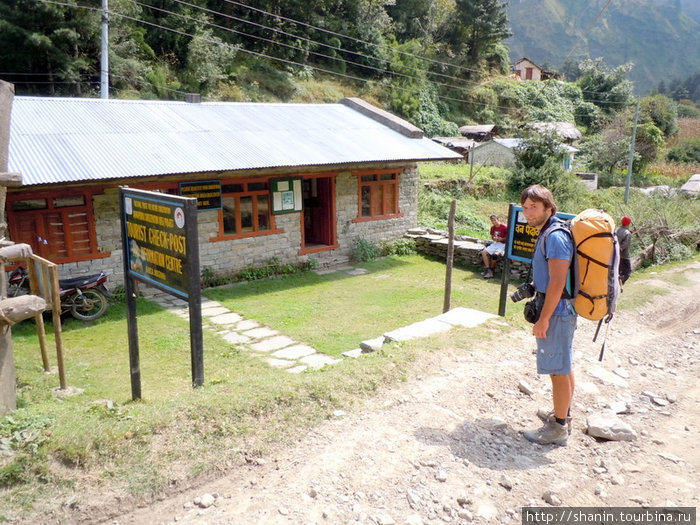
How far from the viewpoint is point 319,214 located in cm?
1433

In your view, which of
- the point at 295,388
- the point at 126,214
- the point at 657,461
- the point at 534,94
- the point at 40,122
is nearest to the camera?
the point at 657,461

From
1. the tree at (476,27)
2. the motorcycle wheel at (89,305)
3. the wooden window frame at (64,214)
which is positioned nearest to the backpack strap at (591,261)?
the motorcycle wheel at (89,305)

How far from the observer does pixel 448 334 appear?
6617 mm

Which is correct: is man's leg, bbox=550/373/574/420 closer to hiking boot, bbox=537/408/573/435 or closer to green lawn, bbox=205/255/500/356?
hiking boot, bbox=537/408/573/435

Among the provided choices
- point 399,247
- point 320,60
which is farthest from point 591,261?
point 320,60

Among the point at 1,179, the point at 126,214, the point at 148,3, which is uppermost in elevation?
the point at 148,3

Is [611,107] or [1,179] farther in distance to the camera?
[611,107]

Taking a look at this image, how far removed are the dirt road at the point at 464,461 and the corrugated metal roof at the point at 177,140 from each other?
6.91 meters

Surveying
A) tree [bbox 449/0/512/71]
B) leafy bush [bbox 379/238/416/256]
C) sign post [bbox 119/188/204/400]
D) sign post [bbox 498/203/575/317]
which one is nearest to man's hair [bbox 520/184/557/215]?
sign post [bbox 119/188/204/400]

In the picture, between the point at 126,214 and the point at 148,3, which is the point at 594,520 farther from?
the point at 148,3

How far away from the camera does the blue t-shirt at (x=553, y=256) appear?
A: 3.79 metres

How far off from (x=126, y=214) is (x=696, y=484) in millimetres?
5311

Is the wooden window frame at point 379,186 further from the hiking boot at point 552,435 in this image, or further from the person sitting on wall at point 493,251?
the hiking boot at point 552,435

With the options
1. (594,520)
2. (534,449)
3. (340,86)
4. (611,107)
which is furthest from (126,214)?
(611,107)
